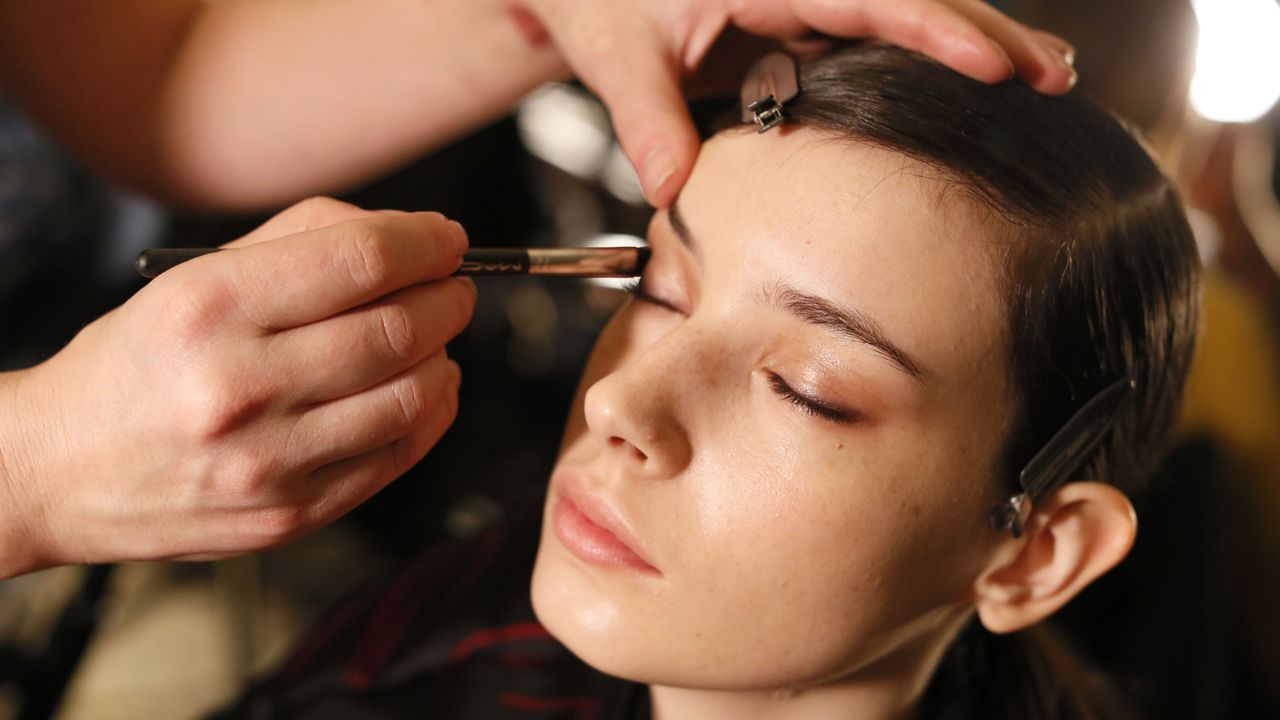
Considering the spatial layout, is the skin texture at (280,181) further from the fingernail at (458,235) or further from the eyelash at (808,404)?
the eyelash at (808,404)

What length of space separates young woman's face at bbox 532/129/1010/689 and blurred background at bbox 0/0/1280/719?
57 cm

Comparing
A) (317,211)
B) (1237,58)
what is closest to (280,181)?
(317,211)

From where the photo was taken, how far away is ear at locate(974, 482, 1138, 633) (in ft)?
2.87

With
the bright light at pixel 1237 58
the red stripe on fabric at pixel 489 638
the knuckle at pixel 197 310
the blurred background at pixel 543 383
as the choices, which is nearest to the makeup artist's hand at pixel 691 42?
the knuckle at pixel 197 310

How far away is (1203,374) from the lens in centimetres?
170

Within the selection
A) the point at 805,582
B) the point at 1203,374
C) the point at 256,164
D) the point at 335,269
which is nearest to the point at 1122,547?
the point at 805,582

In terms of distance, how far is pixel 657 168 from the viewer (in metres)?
0.87

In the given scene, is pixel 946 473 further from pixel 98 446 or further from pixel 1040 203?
pixel 98 446

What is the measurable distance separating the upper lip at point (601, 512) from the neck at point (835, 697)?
21 centimetres

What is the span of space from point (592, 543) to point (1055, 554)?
1.52 ft

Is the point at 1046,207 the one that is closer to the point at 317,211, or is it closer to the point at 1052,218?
the point at 1052,218

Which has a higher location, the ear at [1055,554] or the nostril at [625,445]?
the nostril at [625,445]

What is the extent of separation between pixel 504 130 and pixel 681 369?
1830mm

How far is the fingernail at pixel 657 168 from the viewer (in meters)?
0.86
